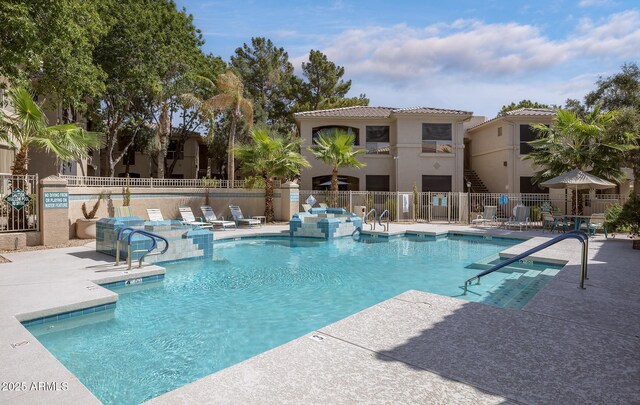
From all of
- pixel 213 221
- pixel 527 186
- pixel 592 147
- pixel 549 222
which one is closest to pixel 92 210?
pixel 213 221

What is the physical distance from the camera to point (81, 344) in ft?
16.9

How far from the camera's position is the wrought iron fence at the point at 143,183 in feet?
48.6

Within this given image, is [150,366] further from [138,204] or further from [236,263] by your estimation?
[138,204]

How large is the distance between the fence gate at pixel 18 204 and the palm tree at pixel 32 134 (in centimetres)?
35

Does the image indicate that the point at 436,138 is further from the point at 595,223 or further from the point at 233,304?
the point at 233,304

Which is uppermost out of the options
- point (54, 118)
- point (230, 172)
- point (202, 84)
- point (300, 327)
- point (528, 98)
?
point (528, 98)

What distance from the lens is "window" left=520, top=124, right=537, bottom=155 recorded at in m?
24.8

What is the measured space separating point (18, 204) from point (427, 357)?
12.3m

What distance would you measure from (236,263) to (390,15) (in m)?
9.08

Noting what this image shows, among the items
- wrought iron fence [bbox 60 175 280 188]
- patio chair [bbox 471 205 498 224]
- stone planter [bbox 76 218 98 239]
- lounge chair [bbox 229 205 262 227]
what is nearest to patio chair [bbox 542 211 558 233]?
patio chair [bbox 471 205 498 224]

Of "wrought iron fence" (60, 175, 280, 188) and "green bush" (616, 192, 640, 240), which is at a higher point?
"wrought iron fence" (60, 175, 280, 188)

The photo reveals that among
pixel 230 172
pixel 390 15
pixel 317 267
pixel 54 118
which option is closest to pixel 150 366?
pixel 317 267

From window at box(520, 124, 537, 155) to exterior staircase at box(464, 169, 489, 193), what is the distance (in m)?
3.99

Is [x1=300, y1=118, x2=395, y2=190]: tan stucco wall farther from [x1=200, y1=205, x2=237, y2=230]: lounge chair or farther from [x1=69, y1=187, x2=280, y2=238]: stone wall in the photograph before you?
[x1=200, y1=205, x2=237, y2=230]: lounge chair
